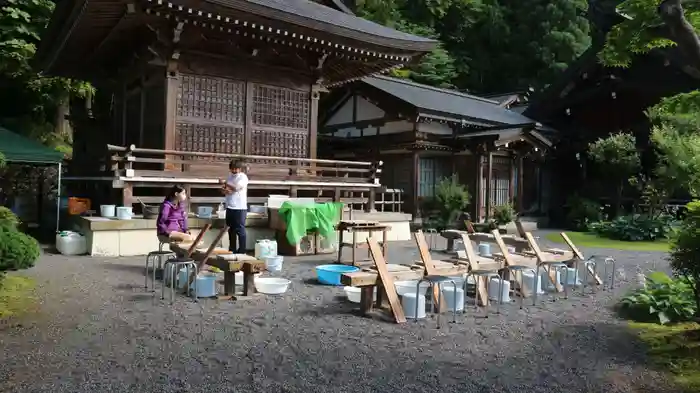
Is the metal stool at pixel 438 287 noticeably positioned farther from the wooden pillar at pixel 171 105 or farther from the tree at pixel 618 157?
the tree at pixel 618 157

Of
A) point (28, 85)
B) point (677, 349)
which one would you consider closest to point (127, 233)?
point (677, 349)

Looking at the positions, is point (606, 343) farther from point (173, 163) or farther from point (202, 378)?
point (173, 163)

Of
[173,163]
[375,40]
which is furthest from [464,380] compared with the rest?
[375,40]

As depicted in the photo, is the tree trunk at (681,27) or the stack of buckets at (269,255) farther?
the stack of buckets at (269,255)

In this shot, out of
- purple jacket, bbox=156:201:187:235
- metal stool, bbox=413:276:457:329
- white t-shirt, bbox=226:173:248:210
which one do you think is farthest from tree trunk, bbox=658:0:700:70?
purple jacket, bbox=156:201:187:235

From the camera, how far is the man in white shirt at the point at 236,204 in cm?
842

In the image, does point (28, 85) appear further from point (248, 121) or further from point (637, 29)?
point (637, 29)

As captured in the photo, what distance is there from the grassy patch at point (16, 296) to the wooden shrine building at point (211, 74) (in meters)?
3.14

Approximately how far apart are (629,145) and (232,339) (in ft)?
57.9

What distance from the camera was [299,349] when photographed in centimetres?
472

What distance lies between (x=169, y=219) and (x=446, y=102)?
14.2 m

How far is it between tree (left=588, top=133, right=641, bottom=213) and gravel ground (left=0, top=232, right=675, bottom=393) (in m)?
13.5

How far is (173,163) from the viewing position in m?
11.0

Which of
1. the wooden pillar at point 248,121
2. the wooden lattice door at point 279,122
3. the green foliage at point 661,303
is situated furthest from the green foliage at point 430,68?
the green foliage at point 661,303
